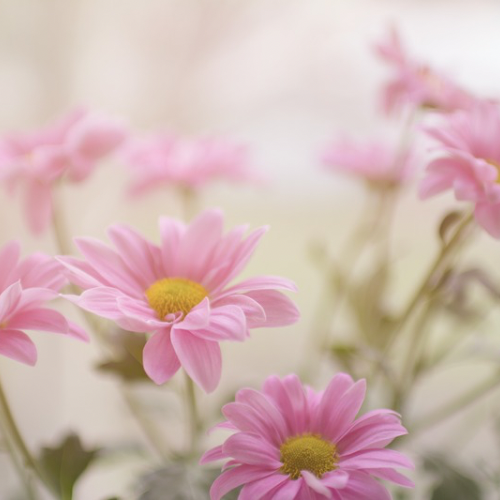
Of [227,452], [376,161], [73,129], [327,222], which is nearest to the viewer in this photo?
[227,452]

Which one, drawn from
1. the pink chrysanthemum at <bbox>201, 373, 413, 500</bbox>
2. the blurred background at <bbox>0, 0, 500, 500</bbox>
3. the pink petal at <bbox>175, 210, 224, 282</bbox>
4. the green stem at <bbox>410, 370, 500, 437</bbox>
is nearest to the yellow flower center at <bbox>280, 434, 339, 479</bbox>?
the pink chrysanthemum at <bbox>201, 373, 413, 500</bbox>

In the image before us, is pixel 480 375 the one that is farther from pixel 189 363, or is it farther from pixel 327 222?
pixel 189 363

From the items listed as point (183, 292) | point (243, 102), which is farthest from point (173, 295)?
point (243, 102)

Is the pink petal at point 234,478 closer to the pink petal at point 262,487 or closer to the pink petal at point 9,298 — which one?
the pink petal at point 262,487

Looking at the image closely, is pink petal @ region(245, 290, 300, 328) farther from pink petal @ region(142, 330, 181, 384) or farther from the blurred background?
the blurred background

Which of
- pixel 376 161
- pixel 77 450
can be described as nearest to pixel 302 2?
pixel 376 161
